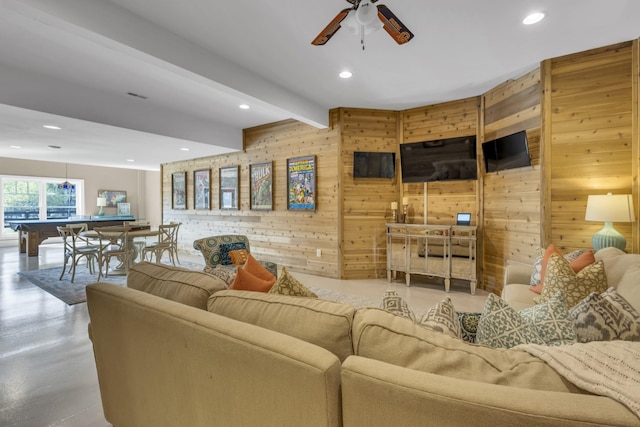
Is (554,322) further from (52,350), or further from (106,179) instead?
(106,179)

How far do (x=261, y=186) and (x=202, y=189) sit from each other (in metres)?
2.06

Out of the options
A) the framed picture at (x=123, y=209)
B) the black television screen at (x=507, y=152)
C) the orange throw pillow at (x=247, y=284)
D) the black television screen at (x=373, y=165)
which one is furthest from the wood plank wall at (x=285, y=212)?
the framed picture at (x=123, y=209)

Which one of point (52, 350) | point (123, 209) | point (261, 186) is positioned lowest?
point (52, 350)

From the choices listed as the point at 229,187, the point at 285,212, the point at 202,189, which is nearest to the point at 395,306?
the point at 285,212

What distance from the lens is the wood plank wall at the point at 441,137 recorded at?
4672mm

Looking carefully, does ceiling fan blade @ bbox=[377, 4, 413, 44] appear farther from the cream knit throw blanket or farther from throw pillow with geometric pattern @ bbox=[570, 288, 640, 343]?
the cream knit throw blanket

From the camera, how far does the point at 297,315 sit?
1.05 m

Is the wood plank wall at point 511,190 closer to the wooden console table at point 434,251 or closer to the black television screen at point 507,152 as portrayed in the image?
the black television screen at point 507,152

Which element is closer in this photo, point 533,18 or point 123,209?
point 533,18

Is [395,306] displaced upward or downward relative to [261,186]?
downward

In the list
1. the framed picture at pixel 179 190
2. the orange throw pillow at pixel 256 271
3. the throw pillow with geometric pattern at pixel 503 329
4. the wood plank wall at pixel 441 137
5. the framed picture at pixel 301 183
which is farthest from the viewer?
the framed picture at pixel 179 190

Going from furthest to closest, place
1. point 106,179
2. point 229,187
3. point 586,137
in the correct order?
point 106,179, point 229,187, point 586,137

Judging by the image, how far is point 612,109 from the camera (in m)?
3.28

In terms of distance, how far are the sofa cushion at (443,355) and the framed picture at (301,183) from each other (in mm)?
4543
